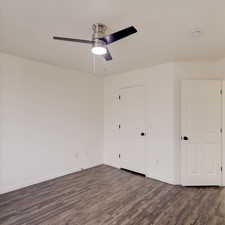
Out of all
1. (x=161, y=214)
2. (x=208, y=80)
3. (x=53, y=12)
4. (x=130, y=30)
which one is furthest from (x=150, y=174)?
(x=53, y=12)

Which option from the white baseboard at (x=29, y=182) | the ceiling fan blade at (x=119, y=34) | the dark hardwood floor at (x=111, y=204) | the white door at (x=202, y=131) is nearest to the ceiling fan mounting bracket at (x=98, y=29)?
the ceiling fan blade at (x=119, y=34)

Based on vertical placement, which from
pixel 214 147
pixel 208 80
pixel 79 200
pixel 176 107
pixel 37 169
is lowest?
pixel 79 200

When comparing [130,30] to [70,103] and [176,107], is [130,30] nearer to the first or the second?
[176,107]

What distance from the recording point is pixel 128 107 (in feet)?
13.4

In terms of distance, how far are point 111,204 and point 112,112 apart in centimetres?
244

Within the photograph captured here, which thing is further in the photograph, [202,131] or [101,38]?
[202,131]

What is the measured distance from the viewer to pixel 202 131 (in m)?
3.15

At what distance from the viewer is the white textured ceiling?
1.61m

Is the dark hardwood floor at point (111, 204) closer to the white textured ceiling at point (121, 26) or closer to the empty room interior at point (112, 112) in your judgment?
the empty room interior at point (112, 112)

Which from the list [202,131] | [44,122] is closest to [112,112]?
[44,122]

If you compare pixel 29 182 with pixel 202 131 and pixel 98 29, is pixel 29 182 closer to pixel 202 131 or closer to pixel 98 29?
pixel 98 29

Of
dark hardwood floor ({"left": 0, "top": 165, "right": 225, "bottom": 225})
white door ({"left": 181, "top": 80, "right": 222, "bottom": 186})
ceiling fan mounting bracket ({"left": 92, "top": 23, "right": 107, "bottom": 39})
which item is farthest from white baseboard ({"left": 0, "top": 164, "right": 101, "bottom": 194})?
ceiling fan mounting bracket ({"left": 92, "top": 23, "right": 107, "bottom": 39})

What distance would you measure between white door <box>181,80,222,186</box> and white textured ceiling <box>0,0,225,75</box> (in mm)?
651

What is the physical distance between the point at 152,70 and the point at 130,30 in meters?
2.21
